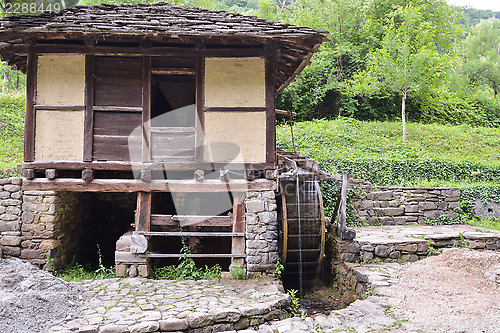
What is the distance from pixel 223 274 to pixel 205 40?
4.52 meters

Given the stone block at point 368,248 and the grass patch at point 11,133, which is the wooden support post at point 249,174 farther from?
the grass patch at point 11,133

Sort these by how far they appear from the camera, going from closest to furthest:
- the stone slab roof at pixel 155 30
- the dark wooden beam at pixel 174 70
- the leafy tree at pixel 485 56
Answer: the stone slab roof at pixel 155 30
the dark wooden beam at pixel 174 70
the leafy tree at pixel 485 56

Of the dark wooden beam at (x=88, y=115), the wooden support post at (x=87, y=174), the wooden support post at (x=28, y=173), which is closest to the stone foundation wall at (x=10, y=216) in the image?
the wooden support post at (x=28, y=173)

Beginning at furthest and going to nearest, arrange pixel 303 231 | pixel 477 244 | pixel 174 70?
1. pixel 303 231
2. pixel 477 244
3. pixel 174 70

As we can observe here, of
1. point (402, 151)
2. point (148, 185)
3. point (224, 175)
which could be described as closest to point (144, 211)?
point (148, 185)

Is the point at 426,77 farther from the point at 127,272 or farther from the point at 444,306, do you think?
the point at 127,272

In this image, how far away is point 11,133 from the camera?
41.3ft

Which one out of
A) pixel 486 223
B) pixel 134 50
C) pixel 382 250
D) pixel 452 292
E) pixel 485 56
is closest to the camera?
pixel 452 292

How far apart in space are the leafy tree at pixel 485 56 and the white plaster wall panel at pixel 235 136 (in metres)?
19.6

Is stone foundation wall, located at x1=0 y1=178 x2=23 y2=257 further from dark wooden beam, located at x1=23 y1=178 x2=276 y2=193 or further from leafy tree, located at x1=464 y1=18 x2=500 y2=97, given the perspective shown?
leafy tree, located at x1=464 y1=18 x2=500 y2=97

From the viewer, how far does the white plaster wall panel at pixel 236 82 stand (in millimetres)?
6480

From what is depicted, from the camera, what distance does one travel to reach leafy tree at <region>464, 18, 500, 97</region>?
23.5m

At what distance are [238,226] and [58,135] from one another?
12.7 feet

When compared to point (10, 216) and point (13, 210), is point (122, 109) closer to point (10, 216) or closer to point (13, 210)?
point (13, 210)
